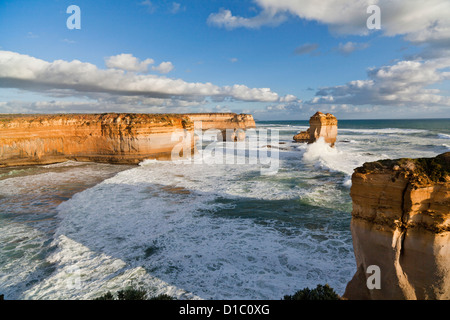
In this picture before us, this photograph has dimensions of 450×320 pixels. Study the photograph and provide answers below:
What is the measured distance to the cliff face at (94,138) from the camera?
74.7 feet

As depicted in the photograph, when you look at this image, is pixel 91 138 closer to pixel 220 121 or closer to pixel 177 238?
pixel 177 238

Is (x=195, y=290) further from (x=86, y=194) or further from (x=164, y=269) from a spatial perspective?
(x=86, y=194)

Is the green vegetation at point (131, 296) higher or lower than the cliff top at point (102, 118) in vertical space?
lower

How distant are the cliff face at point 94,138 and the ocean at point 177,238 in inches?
350

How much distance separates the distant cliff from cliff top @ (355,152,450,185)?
899 inches

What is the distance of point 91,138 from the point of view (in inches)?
944

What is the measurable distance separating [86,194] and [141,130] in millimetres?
12147

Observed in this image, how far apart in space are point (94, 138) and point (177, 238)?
21035mm

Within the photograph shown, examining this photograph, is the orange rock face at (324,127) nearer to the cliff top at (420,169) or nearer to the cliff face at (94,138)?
the cliff face at (94,138)

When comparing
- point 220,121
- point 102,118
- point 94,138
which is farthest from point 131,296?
point 220,121

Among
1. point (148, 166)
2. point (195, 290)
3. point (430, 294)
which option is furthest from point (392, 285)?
point (148, 166)

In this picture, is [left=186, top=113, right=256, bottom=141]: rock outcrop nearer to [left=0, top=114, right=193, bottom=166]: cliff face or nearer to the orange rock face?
the orange rock face

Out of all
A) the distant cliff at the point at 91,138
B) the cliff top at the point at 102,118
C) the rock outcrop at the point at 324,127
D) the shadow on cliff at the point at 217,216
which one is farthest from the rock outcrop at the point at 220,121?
the shadow on cliff at the point at 217,216

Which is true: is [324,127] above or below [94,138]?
above
